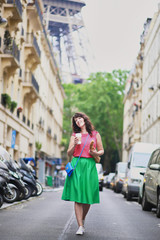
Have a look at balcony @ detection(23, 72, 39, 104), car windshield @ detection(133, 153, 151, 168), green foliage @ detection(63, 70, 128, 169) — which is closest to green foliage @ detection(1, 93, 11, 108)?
balcony @ detection(23, 72, 39, 104)

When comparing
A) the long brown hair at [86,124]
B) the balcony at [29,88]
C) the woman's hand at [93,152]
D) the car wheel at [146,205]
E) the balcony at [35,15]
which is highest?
the balcony at [35,15]

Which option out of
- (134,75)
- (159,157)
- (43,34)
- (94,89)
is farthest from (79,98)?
(159,157)

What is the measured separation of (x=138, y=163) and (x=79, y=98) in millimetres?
53203

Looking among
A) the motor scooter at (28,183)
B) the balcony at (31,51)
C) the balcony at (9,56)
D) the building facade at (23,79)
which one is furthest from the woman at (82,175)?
the balcony at (31,51)

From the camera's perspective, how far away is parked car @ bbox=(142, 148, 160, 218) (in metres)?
12.8

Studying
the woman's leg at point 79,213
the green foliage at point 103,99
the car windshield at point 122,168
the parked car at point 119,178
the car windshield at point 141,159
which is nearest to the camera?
the woman's leg at point 79,213

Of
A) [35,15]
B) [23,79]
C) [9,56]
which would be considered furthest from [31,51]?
[9,56]

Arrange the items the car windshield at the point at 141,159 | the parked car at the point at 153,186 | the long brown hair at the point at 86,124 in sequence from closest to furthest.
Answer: the long brown hair at the point at 86,124
the parked car at the point at 153,186
the car windshield at the point at 141,159

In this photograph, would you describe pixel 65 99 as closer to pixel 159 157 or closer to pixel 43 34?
pixel 43 34

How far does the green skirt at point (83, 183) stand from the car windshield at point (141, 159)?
14.8 m

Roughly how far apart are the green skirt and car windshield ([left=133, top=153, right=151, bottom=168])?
1479 cm

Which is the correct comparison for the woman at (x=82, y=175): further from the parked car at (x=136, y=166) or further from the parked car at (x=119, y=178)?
the parked car at (x=119, y=178)

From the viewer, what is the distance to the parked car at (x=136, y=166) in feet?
70.7

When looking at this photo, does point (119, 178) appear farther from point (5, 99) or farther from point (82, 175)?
point (82, 175)
